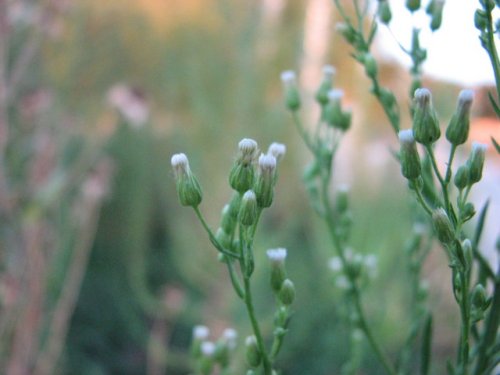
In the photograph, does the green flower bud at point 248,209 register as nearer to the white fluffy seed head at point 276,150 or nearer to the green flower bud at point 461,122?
the white fluffy seed head at point 276,150

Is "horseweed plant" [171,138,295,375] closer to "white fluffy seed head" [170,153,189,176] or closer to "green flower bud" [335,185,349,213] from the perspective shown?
"white fluffy seed head" [170,153,189,176]

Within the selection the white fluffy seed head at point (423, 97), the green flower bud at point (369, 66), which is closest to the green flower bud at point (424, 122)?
the white fluffy seed head at point (423, 97)

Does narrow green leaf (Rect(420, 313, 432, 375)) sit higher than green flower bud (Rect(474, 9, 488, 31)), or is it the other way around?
green flower bud (Rect(474, 9, 488, 31))

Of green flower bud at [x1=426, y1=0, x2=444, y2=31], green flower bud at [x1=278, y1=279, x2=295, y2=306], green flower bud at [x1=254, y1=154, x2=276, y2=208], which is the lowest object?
green flower bud at [x1=278, y1=279, x2=295, y2=306]

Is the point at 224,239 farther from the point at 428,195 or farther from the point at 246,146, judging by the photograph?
the point at 428,195

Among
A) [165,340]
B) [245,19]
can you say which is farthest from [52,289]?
[245,19]

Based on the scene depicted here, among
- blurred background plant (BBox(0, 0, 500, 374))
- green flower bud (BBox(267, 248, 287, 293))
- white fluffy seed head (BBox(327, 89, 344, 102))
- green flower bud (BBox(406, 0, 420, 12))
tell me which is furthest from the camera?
blurred background plant (BBox(0, 0, 500, 374))

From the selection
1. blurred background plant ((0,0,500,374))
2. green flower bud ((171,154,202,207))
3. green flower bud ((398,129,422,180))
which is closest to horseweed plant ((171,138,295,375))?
green flower bud ((171,154,202,207))
